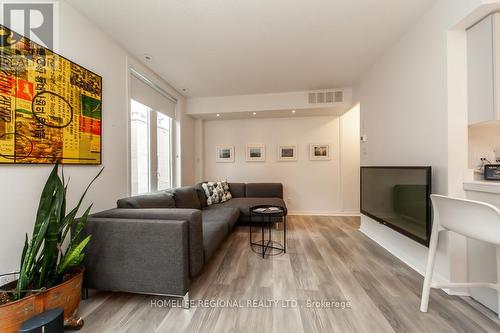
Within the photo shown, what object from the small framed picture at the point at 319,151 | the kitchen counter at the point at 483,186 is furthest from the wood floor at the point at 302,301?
the small framed picture at the point at 319,151

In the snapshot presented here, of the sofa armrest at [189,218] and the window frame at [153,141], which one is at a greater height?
the window frame at [153,141]

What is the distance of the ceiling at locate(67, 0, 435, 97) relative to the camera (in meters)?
1.74

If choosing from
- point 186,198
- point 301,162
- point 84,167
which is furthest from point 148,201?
point 301,162

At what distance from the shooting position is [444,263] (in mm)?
1657

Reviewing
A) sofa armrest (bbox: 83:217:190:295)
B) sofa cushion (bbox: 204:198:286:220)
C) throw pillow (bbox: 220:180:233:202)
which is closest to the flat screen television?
sofa cushion (bbox: 204:198:286:220)

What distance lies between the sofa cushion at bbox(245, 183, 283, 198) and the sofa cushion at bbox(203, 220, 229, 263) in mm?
1772

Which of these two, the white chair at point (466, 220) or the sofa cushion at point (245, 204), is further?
the sofa cushion at point (245, 204)

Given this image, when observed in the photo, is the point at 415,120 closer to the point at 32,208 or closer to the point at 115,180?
the point at 115,180

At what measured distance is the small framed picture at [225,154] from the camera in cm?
458

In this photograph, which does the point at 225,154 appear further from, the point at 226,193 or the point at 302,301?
the point at 302,301

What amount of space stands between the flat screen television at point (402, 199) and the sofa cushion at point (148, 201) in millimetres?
2691

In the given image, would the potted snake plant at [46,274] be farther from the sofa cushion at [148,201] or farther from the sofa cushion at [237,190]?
the sofa cushion at [237,190]

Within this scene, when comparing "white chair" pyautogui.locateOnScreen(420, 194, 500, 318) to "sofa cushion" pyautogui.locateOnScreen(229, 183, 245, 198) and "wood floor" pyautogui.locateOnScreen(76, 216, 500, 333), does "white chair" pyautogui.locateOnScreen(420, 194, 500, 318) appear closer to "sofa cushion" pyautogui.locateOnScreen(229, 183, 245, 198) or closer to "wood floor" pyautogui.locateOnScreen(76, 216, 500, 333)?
"wood floor" pyautogui.locateOnScreen(76, 216, 500, 333)

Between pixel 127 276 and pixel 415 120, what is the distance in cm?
308
